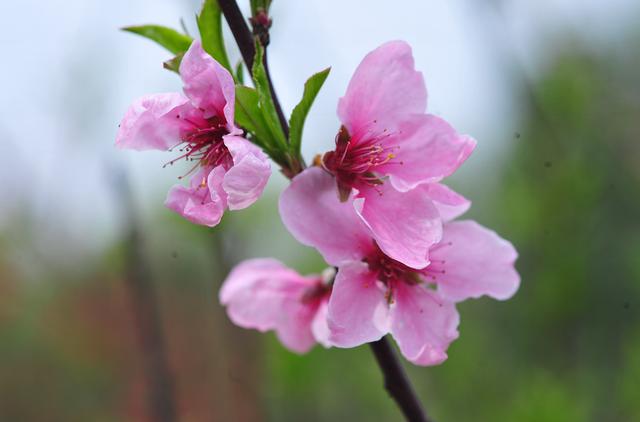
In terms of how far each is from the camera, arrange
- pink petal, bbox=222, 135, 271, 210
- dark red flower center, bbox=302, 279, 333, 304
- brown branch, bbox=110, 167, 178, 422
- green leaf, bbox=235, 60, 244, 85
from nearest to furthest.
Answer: pink petal, bbox=222, 135, 271, 210 → green leaf, bbox=235, 60, 244, 85 → dark red flower center, bbox=302, 279, 333, 304 → brown branch, bbox=110, 167, 178, 422

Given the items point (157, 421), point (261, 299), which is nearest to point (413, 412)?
point (261, 299)

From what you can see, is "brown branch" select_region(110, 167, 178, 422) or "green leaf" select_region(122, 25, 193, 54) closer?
"green leaf" select_region(122, 25, 193, 54)

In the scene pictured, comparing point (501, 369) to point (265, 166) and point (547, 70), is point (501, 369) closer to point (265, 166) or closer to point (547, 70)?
point (547, 70)

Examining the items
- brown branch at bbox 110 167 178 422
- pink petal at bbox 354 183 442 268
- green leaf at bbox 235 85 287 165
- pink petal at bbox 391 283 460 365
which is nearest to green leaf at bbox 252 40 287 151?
green leaf at bbox 235 85 287 165

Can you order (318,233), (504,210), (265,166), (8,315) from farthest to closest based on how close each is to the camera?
(8,315) < (504,210) < (318,233) < (265,166)

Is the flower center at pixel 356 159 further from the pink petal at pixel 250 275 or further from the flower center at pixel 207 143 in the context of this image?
the pink petal at pixel 250 275

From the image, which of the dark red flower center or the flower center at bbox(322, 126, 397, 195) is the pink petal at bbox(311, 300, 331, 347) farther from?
the flower center at bbox(322, 126, 397, 195)

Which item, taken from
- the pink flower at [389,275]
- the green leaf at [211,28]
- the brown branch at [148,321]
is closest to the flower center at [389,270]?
the pink flower at [389,275]
